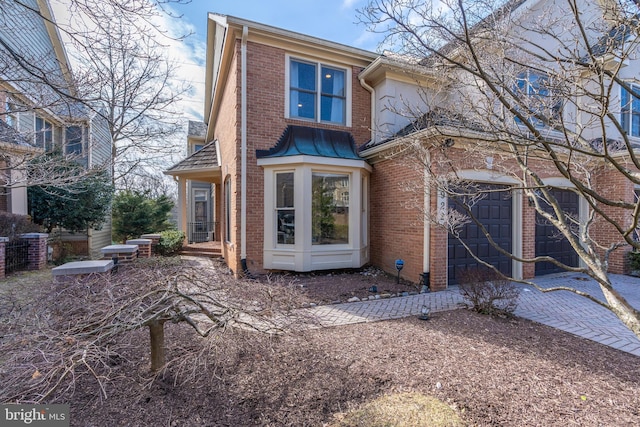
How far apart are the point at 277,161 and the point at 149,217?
1141 cm

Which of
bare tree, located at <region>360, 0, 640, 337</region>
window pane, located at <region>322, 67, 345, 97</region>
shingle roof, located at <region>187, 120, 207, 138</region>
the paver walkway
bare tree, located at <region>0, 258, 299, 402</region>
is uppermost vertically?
shingle roof, located at <region>187, 120, 207, 138</region>

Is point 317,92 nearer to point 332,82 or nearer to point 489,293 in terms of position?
point 332,82

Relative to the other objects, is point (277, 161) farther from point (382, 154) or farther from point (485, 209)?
point (485, 209)

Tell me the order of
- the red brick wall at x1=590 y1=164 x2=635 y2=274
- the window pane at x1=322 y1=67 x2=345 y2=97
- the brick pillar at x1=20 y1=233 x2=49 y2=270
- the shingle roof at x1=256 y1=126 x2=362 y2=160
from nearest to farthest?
1. the shingle roof at x1=256 y1=126 x2=362 y2=160
2. the brick pillar at x1=20 y1=233 x2=49 y2=270
3. the window pane at x1=322 y1=67 x2=345 y2=97
4. the red brick wall at x1=590 y1=164 x2=635 y2=274

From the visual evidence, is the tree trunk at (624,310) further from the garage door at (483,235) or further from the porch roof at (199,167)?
the porch roof at (199,167)

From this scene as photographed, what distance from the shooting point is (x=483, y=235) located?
7.39 meters

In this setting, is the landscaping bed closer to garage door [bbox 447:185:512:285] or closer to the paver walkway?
the paver walkway

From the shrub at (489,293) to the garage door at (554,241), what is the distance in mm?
3973

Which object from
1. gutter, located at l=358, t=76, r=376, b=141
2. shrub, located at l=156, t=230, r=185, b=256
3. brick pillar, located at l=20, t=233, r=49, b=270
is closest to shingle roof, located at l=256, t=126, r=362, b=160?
gutter, located at l=358, t=76, r=376, b=141

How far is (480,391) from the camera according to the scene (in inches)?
118

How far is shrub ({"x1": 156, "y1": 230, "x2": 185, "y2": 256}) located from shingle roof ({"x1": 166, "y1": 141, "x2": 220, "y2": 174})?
2.42 m

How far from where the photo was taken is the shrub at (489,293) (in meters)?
5.16

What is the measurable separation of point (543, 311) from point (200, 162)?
444 inches

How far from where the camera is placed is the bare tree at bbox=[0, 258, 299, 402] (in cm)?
226
